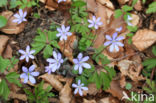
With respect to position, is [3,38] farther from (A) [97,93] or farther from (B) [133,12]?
(B) [133,12]

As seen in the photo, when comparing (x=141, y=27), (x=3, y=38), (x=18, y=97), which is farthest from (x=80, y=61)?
(x=141, y=27)

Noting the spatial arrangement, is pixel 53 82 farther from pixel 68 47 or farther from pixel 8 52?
pixel 8 52

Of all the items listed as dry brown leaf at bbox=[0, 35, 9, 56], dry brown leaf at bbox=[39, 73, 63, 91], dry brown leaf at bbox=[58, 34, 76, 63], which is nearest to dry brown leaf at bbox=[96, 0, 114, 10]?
dry brown leaf at bbox=[58, 34, 76, 63]

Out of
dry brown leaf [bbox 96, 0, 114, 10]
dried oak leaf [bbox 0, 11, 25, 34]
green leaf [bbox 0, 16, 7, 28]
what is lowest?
dried oak leaf [bbox 0, 11, 25, 34]

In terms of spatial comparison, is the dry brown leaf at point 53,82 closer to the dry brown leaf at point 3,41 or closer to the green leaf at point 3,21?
the dry brown leaf at point 3,41

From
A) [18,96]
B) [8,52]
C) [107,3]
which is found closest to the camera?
[18,96]

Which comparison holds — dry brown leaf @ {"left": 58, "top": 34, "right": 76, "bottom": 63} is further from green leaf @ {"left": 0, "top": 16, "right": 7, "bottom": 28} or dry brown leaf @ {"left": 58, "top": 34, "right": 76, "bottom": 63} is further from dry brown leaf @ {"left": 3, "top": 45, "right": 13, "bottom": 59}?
green leaf @ {"left": 0, "top": 16, "right": 7, "bottom": 28}

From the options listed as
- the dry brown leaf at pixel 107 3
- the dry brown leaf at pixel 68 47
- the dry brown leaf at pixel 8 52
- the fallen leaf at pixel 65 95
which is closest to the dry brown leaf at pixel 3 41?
the dry brown leaf at pixel 8 52

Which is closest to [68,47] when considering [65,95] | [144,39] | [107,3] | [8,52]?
[65,95]

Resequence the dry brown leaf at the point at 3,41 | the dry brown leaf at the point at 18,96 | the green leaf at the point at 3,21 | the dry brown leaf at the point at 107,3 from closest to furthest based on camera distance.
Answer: the dry brown leaf at the point at 18,96, the dry brown leaf at the point at 3,41, the green leaf at the point at 3,21, the dry brown leaf at the point at 107,3
